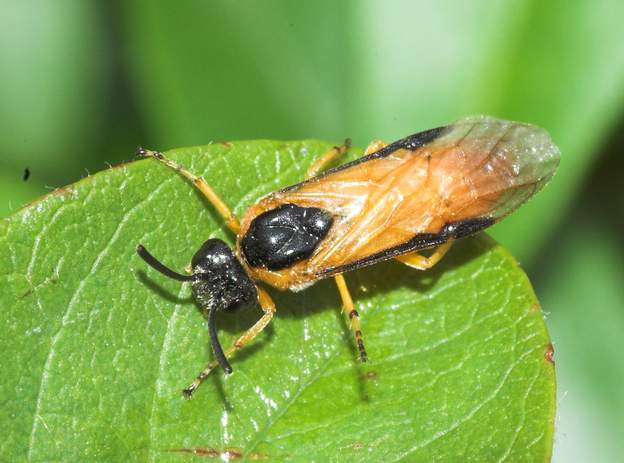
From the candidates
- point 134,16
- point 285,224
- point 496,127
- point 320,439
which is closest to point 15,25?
point 134,16

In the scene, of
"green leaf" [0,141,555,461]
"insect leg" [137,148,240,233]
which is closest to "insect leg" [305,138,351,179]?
"green leaf" [0,141,555,461]

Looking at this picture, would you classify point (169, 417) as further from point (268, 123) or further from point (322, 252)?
point (268, 123)

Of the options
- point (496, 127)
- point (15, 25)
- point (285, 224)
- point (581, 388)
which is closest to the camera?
point (285, 224)

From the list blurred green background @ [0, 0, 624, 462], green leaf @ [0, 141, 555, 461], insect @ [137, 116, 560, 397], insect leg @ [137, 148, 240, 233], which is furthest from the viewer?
blurred green background @ [0, 0, 624, 462]

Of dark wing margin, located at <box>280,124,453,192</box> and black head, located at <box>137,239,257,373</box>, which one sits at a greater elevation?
dark wing margin, located at <box>280,124,453,192</box>

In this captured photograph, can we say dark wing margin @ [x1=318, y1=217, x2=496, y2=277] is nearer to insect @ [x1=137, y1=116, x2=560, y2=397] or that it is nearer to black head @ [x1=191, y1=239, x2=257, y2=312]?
insect @ [x1=137, y1=116, x2=560, y2=397]

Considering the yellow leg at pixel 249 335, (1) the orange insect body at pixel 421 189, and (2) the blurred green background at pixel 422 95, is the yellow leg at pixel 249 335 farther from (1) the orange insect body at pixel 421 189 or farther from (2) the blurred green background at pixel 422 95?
(2) the blurred green background at pixel 422 95
